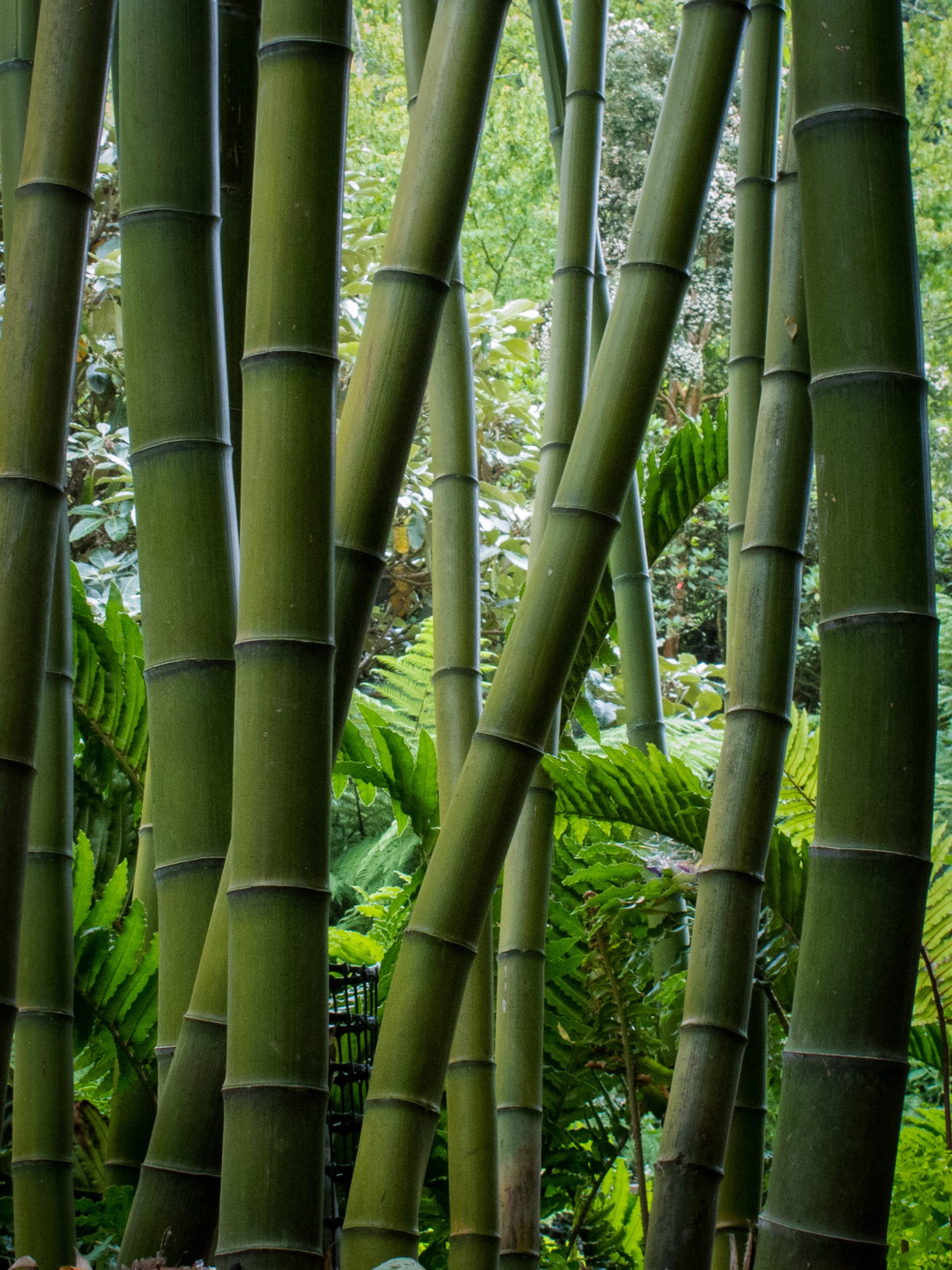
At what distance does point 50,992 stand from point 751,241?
2.94 ft

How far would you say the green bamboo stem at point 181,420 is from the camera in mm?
719

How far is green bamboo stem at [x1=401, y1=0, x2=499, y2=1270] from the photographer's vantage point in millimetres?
907

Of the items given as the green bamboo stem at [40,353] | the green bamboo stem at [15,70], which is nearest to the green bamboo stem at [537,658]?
the green bamboo stem at [40,353]

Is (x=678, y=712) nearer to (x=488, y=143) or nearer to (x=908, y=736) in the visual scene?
(x=908, y=736)

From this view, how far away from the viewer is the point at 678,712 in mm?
3492

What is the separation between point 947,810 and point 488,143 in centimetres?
445

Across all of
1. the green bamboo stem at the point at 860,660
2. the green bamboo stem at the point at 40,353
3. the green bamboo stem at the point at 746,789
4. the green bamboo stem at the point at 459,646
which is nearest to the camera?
the green bamboo stem at the point at 860,660

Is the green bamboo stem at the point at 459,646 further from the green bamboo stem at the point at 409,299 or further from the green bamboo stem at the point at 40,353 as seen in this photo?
the green bamboo stem at the point at 40,353

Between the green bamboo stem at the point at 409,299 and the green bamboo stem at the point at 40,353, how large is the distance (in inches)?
6.8

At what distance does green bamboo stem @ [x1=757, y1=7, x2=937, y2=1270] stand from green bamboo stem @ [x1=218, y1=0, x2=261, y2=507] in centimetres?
43

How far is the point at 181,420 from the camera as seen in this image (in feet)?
2.38

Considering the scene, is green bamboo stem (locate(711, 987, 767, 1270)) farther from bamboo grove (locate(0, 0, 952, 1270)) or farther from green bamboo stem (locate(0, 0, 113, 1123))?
green bamboo stem (locate(0, 0, 113, 1123))

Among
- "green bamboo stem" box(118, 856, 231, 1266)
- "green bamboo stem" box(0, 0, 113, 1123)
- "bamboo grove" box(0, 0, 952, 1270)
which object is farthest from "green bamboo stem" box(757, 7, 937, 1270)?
"green bamboo stem" box(0, 0, 113, 1123)

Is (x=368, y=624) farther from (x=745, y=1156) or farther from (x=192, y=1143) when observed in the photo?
(x=745, y=1156)
